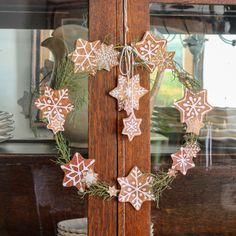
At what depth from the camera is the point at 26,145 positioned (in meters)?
0.58

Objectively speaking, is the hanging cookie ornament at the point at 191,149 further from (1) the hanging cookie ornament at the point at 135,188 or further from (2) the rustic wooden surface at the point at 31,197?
(2) the rustic wooden surface at the point at 31,197

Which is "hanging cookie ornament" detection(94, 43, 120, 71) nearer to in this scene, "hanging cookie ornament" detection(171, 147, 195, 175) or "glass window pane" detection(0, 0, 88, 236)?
"glass window pane" detection(0, 0, 88, 236)

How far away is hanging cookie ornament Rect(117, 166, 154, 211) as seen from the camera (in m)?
0.55

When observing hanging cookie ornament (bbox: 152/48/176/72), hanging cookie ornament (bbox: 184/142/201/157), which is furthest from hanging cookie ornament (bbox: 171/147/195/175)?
hanging cookie ornament (bbox: 152/48/176/72)

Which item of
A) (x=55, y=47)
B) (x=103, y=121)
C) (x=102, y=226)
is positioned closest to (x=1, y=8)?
(x=55, y=47)

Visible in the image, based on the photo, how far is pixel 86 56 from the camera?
549 millimetres

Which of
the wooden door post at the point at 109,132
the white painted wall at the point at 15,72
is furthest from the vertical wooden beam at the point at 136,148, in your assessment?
the white painted wall at the point at 15,72

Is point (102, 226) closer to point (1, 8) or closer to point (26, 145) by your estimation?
point (26, 145)

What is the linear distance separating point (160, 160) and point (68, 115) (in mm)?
132

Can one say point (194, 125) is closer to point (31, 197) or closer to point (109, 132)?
point (109, 132)

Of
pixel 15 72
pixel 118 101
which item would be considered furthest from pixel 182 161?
pixel 15 72

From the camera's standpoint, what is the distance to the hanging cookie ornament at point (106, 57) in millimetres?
546

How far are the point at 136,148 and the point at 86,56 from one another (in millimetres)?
130

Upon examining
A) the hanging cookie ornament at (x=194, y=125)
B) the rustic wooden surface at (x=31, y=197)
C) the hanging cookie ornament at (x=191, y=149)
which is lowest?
the rustic wooden surface at (x=31, y=197)
